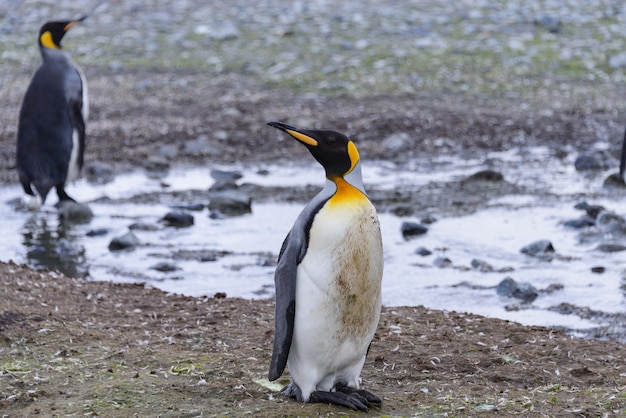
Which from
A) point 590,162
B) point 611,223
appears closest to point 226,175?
point 590,162

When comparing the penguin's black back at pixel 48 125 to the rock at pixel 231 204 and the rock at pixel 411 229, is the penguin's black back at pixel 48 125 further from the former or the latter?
the rock at pixel 411 229

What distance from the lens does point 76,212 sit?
7.89m

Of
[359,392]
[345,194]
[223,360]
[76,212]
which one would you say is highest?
[345,194]

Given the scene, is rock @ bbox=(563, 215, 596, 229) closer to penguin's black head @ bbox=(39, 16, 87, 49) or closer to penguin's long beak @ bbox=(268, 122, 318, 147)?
penguin's long beak @ bbox=(268, 122, 318, 147)

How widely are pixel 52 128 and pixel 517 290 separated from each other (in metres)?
4.18

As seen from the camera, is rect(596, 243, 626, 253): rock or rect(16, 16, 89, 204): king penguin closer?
rect(596, 243, 626, 253): rock

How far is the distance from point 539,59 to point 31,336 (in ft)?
34.5

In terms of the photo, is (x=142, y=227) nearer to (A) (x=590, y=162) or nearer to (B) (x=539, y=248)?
(B) (x=539, y=248)

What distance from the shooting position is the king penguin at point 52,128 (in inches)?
319

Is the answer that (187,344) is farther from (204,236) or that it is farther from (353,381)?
(204,236)

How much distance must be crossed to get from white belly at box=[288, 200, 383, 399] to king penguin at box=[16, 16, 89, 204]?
16.1 ft

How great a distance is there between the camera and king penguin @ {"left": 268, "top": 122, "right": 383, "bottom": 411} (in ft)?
11.6

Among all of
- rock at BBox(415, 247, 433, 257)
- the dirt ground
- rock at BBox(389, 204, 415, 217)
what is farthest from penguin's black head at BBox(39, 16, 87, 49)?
rock at BBox(415, 247, 433, 257)

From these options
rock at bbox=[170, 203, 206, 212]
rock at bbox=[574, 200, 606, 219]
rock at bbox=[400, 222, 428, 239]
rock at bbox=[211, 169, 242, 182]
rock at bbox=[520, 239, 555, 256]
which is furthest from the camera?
rock at bbox=[211, 169, 242, 182]
